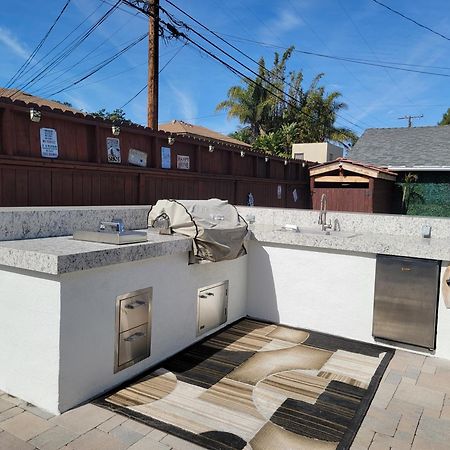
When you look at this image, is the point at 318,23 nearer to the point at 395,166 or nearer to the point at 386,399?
the point at 395,166

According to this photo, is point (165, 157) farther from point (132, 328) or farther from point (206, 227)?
point (132, 328)

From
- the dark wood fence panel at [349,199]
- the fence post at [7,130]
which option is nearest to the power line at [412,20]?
the dark wood fence panel at [349,199]

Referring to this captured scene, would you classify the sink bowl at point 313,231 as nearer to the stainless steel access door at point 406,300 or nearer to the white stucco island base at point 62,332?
the stainless steel access door at point 406,300

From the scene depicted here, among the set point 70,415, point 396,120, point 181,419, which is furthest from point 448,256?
point 396,120

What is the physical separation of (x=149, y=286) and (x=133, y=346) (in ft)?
1.53

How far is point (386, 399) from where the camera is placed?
291 centimetres

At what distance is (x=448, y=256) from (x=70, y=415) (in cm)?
315

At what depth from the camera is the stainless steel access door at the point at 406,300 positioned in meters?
3.61

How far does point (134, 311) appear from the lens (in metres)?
3.13

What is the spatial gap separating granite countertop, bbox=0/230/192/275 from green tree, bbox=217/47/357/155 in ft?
67.2

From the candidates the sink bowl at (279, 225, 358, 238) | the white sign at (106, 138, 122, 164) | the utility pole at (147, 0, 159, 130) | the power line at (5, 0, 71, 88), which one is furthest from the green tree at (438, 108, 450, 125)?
the white sign at (106, 138, 122, 164)

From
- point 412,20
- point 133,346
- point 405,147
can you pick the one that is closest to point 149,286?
point 133,346

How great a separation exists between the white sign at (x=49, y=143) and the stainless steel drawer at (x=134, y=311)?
1.77m

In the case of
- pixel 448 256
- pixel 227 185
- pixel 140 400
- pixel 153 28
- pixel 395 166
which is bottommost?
pixel 140 400
